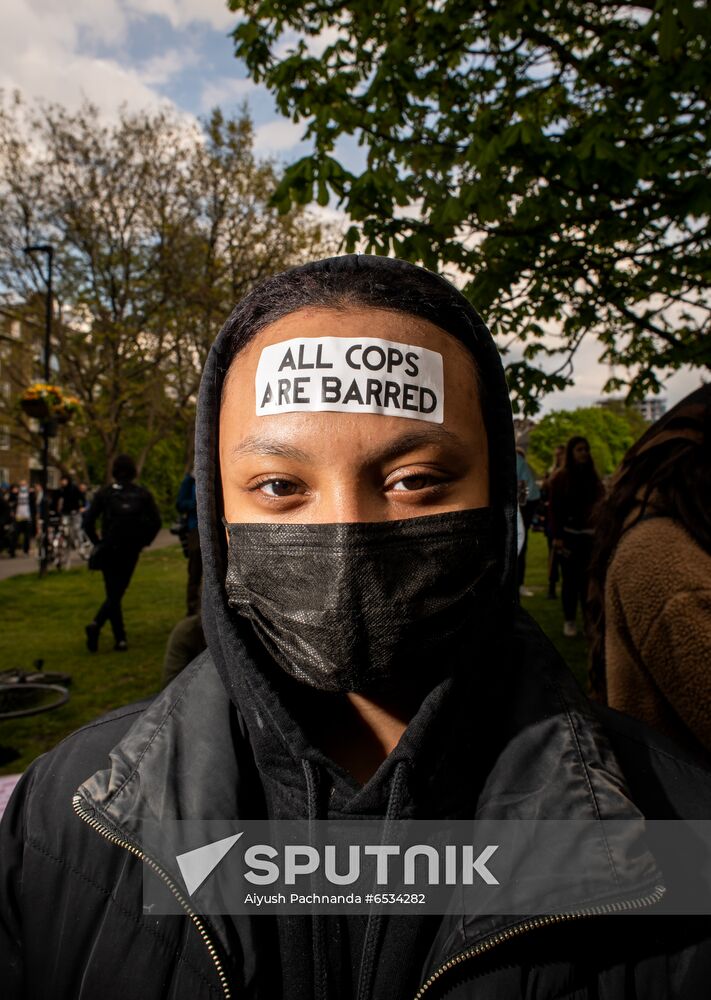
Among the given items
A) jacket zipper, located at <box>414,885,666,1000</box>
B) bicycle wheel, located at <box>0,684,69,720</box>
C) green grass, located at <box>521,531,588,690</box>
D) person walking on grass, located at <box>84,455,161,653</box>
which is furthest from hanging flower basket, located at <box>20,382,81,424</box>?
jacket zipper, located at <box>414,885,666,1000</box>

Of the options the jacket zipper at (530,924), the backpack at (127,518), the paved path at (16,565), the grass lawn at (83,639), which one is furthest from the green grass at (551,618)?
the paved path at (16,565)

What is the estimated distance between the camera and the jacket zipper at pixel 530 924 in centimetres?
105

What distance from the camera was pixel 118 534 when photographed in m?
7.16

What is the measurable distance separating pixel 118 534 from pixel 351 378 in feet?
21.6

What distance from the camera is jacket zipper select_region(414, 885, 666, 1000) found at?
1.05m

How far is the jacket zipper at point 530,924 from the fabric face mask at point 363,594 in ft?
1.41

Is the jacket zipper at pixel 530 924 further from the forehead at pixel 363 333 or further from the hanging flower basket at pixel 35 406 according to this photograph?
the hanging flower basket at pixel 35 406

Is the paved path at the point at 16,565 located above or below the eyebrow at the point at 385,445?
below

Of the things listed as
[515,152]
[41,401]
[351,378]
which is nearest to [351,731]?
[351,378]

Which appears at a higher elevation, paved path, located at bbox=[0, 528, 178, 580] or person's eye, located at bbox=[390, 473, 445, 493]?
person's eye, located at bbox=[390, 473, 445, 493]

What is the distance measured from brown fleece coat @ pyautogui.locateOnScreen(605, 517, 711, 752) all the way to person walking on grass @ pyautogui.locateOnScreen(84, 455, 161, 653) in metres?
6.06

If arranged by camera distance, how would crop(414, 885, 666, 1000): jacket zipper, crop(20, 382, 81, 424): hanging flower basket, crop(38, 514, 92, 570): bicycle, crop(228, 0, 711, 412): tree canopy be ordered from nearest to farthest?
crop(414, 885, 666, 1000): jacket zipper → crop(228, 0, 711, 412): tree canopy → crop(20, 382, 81, 424): hanging flower basket → crop(38, 514, 92, 570): bicycle

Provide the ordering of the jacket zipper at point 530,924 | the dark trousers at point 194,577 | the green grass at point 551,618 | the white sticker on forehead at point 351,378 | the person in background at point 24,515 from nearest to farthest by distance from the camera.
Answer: the jacket zipper at point 530,924 → the white sticker on forehead at point 351,378 → the dark trousers at point 194,577 → the green grass at point 551,618 → the person in background at point 24,515

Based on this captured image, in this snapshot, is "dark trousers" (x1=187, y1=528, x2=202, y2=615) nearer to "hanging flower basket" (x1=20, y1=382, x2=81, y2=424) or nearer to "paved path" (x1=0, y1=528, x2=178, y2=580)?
"hanging flower basket" (x1=20, y1=382, x2=81, y2=424)
